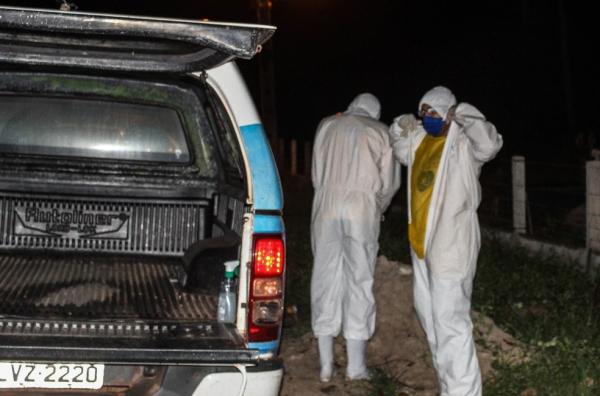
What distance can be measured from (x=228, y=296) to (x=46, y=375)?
0.93 m

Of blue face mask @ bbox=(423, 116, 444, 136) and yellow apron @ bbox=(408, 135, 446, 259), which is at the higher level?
blue face mask @ bbox=(423, 116, 444, 136)

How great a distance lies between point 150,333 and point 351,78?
40520 mm

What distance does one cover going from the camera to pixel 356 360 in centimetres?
644

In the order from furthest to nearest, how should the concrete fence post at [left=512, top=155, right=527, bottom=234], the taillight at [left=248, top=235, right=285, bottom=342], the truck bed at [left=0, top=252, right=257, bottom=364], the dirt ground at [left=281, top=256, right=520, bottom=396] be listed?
the concrete fence post at [left=512, top=155, right=527, bottom=234] → the dirt ground at [left=281, top=256, right=520, bottom=396] → the taillight at [left=248, top=235, right=285, bottom=342] → the truck bed at [left=0, top=252, right=257, bottom=364]

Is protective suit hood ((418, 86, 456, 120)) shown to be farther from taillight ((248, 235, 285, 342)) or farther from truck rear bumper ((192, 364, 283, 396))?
truck rear bumper ((192, 364, 283, 396))

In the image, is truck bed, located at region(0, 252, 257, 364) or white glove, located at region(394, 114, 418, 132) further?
white glove, located at region(394, 114, 418, 132)

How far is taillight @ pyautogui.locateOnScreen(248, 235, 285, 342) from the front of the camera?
4.32 m

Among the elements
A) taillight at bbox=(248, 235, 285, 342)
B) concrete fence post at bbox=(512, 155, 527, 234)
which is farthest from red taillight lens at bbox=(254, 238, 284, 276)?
concrete fence post at bbox=(512, 155, 527, 234)

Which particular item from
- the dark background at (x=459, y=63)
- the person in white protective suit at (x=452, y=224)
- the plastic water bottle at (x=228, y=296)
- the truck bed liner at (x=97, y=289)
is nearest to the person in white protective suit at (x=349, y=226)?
the person in white protective suit at (x=452, y=224)

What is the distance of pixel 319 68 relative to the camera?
159 feet

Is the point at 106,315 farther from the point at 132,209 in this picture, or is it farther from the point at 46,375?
the point at 132,209

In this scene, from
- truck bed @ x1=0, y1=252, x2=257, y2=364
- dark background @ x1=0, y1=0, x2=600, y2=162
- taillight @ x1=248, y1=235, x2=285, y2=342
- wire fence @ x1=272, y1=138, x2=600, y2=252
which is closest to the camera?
truck bed @ x1=0, y1=252, x2=257, y2=364

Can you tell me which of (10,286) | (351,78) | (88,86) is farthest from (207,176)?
(351,78)

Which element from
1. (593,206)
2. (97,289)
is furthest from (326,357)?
(593,206)
